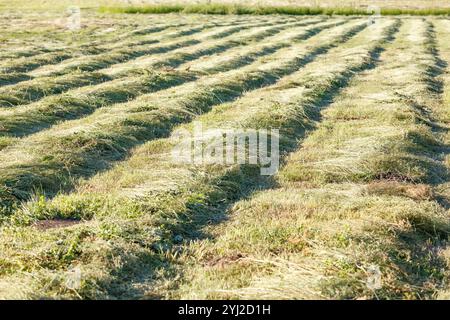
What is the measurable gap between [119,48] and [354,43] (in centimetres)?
1050

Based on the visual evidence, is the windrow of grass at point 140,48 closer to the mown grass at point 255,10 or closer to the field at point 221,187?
the field at point 221,187

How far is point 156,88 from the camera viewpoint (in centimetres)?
1455

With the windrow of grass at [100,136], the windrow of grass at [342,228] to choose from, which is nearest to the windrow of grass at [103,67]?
the windrow of grass at [100,136]

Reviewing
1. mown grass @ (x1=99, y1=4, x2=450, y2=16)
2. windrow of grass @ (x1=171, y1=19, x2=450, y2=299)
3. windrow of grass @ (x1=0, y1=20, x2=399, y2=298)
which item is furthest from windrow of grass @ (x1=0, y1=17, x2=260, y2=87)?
mown grass @ (x1=99, y1=4, x2=450, y2=16)

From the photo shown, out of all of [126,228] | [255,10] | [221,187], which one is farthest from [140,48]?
[255,10]

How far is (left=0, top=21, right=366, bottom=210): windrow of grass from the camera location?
24.7 ft

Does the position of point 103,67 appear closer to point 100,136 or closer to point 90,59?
point 90,59

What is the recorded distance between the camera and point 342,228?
589 centimetres

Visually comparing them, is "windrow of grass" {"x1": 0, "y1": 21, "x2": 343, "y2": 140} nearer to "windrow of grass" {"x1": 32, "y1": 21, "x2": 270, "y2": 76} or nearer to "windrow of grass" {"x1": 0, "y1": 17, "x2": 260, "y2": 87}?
"windrow of grass" {"x1": 0, "y1": 17, "x2": 260, "y2": 87}

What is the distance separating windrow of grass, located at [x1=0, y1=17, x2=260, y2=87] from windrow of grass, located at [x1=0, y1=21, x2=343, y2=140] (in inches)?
49.5

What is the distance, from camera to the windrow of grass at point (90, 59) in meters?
15.6

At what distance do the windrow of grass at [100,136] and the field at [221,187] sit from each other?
39mm

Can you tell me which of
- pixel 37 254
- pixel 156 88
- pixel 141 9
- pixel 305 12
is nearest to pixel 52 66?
pixel 156 88

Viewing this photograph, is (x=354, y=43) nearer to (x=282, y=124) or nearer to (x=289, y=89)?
(x=289, y=89)
